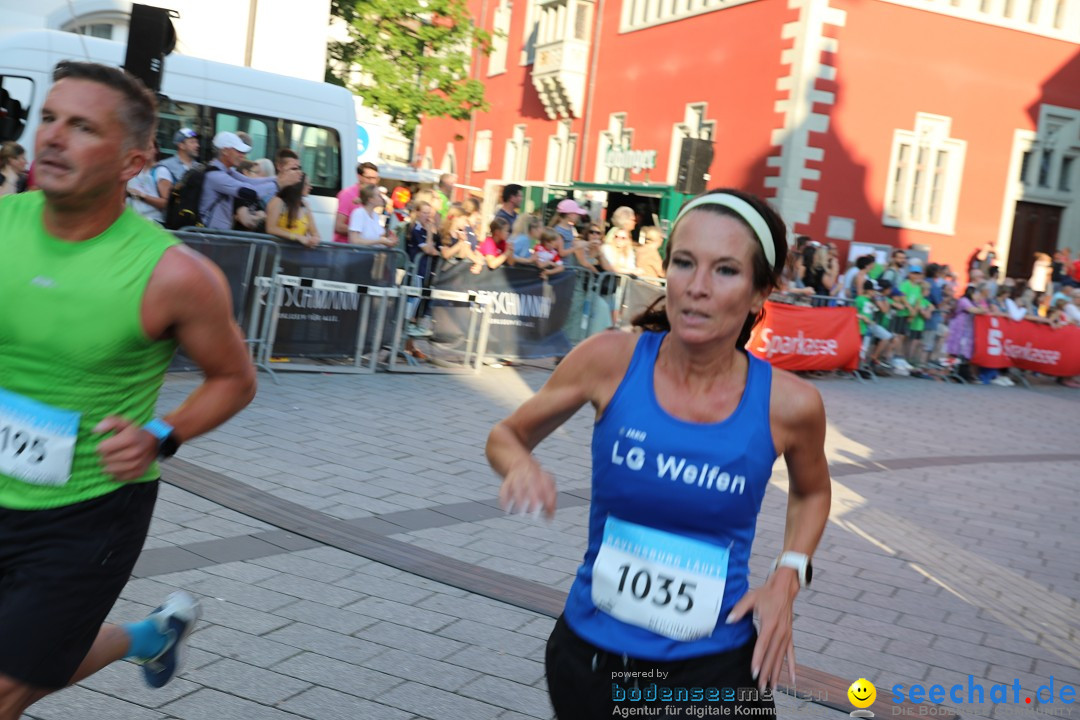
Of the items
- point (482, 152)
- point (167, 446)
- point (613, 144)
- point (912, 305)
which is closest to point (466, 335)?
point (912, 305)

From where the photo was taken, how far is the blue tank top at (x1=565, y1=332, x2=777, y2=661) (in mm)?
2486

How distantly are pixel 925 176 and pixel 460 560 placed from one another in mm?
22510

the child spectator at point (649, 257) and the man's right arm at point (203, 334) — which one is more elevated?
the child spectator at point (649, 257)

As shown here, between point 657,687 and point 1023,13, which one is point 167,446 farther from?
point 1023,13

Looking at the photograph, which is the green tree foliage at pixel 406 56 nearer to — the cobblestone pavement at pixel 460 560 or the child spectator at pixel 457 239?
the child spectator at pixel 457 239

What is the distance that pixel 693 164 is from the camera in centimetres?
1738

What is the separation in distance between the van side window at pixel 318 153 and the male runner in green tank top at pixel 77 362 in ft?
41.5

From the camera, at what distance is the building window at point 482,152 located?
138 ft

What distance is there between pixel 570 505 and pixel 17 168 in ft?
19.0

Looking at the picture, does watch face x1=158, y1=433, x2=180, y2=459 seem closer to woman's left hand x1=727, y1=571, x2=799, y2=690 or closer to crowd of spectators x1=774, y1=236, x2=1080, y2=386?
woman's left hand x1=727, y1=571, x2=799, y2=690

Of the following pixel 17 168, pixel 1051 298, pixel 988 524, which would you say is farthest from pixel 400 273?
pixel 1051 298

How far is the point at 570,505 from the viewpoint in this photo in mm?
7445

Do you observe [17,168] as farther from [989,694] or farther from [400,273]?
[989,694]

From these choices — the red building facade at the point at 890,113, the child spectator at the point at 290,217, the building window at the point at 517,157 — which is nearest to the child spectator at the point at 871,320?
the red building facade at the point at 890,113
